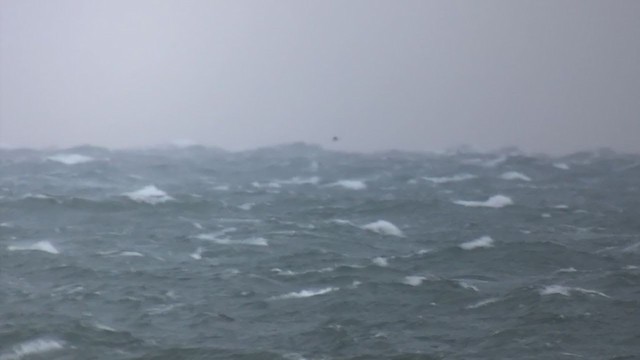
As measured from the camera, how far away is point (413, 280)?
844 cm

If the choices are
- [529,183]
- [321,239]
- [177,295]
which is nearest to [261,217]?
[321,239]

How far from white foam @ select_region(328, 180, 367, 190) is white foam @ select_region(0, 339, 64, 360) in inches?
256

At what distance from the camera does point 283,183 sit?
523 inches

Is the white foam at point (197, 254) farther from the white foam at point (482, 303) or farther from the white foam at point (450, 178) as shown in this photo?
Answer: the white foam at point (450, 178)

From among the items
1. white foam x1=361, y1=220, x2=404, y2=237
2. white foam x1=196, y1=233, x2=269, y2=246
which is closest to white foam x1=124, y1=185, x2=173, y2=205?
white foam x1=196, y1=233, x2=269, y2=246

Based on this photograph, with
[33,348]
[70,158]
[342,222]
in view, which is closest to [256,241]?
[342,222]

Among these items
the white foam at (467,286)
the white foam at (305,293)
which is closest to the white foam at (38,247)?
the white foam at (305,293)

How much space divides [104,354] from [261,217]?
15.0 ft

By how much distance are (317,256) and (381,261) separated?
2.16ft

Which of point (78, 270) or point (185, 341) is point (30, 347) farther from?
point (78, 270)

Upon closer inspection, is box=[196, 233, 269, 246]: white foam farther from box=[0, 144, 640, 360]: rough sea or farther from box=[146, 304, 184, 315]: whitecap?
box=[146, 304, 184, 315]: whitecap

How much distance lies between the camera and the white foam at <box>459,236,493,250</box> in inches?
379

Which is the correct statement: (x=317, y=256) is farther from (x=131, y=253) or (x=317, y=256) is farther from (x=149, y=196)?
(x=149, y=196)

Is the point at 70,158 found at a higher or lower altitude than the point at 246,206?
higher
